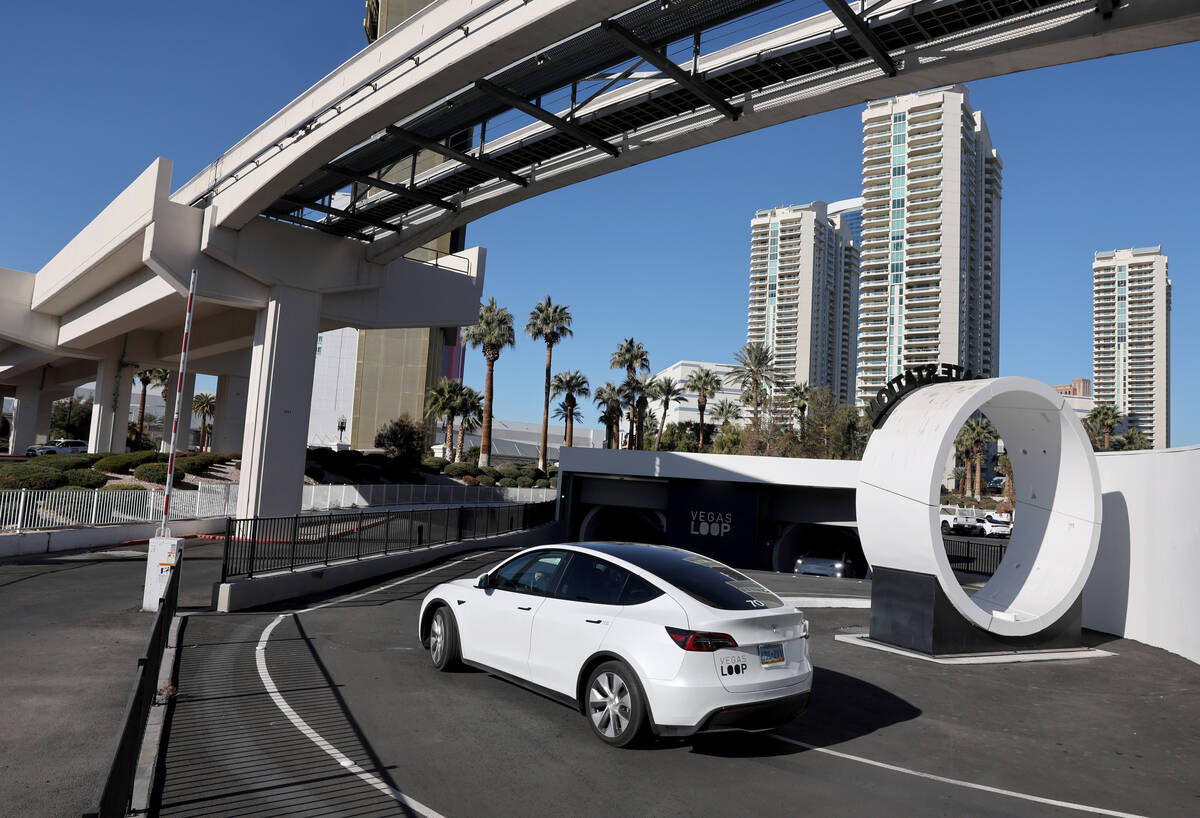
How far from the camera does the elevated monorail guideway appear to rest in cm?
1150

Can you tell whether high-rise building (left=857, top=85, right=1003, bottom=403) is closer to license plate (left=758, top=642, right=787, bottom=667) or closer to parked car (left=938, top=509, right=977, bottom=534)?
parked car (left=938, top=509, right=977, bottom=534)

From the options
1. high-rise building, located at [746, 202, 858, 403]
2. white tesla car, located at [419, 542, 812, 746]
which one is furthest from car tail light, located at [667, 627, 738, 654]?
high-rise building, located at [746, 202, 858, 403]

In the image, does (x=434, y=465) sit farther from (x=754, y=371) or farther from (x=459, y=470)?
(x=754, y=371)

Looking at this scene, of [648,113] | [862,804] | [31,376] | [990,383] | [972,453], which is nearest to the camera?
[862,804]

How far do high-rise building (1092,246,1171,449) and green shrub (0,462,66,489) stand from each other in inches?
7716

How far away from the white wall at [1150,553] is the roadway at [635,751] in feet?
6.98

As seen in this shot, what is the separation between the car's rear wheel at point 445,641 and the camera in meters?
8.32

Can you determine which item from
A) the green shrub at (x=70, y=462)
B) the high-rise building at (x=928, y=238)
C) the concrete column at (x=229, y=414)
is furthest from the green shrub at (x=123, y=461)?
the high-rise building at (x=928, y=238)

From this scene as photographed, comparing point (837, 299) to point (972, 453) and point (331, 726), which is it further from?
point (331, 726)

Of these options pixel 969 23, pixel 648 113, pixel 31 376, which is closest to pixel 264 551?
pixel 648 113

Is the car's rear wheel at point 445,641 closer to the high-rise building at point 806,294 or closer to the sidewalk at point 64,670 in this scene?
the sidewalk at point 64,670

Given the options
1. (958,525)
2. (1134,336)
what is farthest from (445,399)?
(1134,336)

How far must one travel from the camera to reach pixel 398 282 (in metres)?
27.4

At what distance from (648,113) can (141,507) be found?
702 inches
